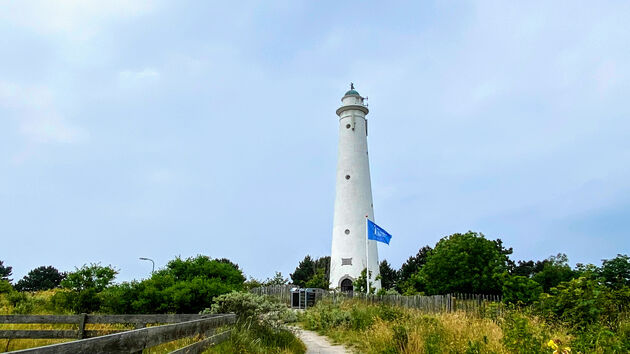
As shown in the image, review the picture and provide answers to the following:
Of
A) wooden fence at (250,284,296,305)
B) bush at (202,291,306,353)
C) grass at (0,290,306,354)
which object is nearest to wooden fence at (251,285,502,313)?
bush at (202,291,306,353)

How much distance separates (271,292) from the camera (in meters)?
34.1

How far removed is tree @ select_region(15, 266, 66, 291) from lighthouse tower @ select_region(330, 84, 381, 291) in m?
46.6

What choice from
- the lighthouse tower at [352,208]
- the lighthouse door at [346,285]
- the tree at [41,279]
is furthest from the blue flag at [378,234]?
the tree at [41,279]

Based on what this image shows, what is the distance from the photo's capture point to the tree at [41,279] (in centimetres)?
6228

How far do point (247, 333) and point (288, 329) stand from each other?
104 inches

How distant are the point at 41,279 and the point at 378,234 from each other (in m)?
54.5

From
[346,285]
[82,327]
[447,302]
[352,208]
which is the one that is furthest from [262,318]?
[352,208]

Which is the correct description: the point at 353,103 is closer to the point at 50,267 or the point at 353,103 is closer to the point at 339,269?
the point at 339,269

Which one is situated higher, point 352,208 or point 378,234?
point 352,208

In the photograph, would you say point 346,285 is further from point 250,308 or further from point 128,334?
point 128,334

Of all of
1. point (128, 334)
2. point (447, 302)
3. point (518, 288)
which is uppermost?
point (518, 288)

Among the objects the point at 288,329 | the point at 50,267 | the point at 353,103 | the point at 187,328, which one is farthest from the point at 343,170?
the point at 50,267

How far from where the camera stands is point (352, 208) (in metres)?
35.3

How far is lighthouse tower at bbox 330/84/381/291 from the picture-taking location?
34.6m
